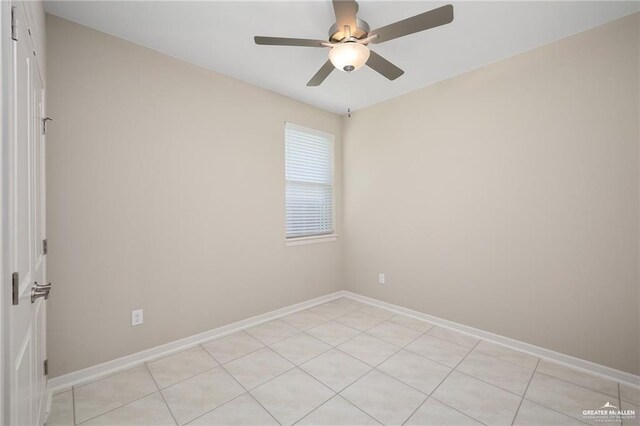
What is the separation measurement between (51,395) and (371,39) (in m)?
3.15

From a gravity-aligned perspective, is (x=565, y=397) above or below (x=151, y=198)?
below

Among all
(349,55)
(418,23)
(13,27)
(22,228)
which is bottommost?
(22,228)

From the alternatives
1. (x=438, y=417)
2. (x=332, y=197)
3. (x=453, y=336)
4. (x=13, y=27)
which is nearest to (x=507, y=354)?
(x=453, y=336)

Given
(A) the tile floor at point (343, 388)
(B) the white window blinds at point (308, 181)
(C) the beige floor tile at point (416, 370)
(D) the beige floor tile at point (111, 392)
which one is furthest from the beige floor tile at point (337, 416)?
(B) the white window blinds at point (308, 181)

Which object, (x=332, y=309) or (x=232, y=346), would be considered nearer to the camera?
(x=232, y=346)

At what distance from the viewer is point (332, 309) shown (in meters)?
3.63

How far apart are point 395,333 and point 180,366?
6.57ft

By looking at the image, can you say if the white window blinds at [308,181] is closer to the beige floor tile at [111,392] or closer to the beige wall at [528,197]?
the beige wall at [528,197]

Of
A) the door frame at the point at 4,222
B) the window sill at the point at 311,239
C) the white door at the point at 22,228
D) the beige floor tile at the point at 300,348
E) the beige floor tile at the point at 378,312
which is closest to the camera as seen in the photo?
the door frame at the point at 4,222

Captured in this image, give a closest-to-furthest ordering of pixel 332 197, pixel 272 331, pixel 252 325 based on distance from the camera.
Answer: pixel 272 331 → pixel 252 325 → pixel 332 197

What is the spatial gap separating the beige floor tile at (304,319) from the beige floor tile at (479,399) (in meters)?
1.45

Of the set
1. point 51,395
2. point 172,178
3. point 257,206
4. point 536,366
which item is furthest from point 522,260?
point 51,395

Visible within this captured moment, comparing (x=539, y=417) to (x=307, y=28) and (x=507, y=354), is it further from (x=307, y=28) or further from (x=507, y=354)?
(x=307, y=28)

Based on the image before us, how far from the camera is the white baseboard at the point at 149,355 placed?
6.76ft
